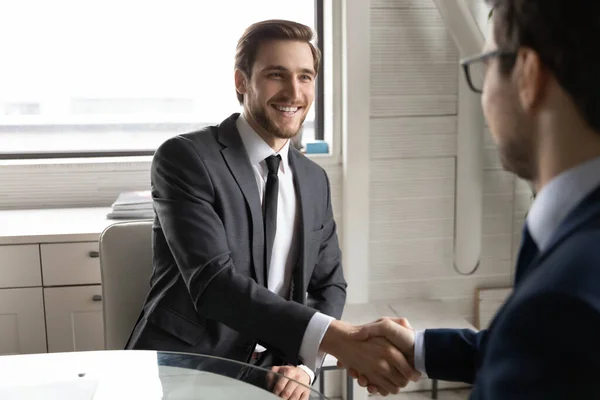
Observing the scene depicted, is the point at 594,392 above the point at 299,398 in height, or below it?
above

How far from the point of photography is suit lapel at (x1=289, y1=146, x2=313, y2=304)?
5.96ft

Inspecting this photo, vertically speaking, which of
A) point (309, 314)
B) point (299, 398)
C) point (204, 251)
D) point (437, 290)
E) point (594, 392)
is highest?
point (594, 392)

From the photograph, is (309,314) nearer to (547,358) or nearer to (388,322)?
(388,322)

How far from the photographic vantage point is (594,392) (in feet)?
1.92

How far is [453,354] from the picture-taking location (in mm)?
1354

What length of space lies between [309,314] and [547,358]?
3.20 ft

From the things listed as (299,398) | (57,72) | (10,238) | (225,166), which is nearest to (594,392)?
(299,398)

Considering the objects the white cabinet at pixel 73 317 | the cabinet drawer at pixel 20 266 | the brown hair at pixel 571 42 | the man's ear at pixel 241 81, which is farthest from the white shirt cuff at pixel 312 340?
the cabinet drawer at pixel 20 266

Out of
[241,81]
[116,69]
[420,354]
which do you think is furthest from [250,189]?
[116,69]

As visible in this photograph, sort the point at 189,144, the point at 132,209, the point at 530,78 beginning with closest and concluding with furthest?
the point at 530,78 < the point at 189,144 < the point at 132,209

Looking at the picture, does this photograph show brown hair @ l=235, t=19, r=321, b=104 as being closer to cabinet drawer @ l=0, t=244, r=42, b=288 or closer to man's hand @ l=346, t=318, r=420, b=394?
man's hand @ l=346, t=318, r=420, b=394

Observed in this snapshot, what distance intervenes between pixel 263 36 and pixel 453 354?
1.02m

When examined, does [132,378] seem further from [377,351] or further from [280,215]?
[280,215]

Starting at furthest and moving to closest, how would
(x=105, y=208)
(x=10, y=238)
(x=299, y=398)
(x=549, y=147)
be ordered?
(x=105, y=208) → (x=10, y=238) → (x=299, y=398) → (x=549, y=147)
